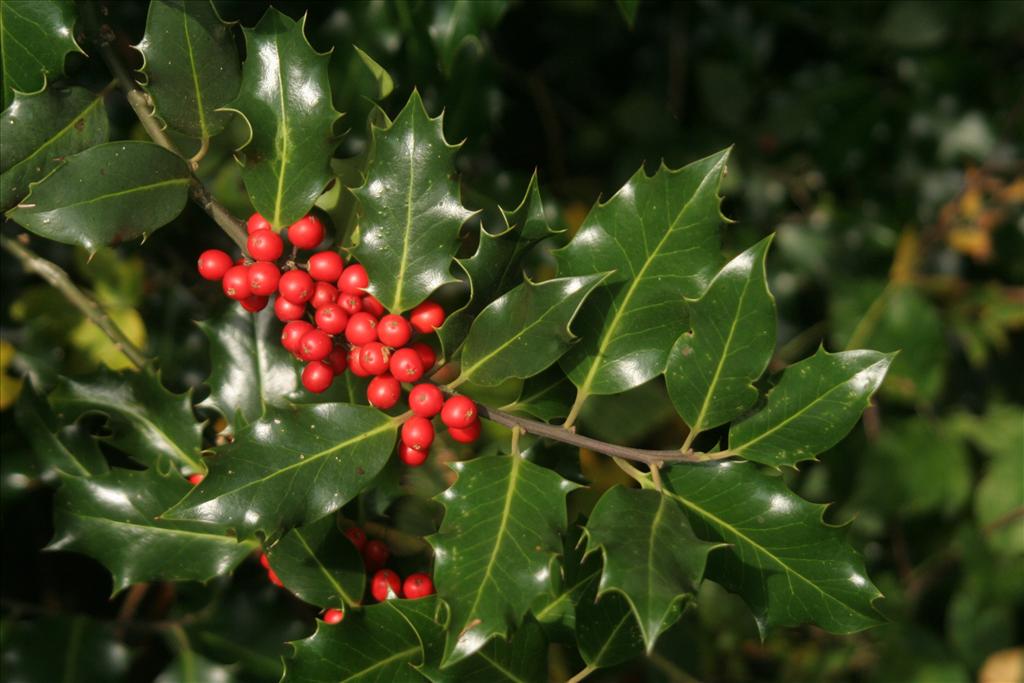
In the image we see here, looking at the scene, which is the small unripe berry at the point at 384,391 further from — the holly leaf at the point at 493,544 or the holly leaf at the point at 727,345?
the holly leaf at the point at 727,345

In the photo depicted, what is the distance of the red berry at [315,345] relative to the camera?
911 millimetres

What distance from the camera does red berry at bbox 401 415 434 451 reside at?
0.89 metres

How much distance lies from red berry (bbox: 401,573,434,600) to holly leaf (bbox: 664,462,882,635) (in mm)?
301

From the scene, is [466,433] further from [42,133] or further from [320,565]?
[42,133]

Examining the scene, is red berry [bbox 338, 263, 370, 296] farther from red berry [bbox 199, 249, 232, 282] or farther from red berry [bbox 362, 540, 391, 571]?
red berry [bbox 362, 540, 391, 571]

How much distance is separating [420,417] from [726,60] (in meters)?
1.59

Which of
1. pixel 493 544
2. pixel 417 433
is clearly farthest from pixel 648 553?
pixel 417 433

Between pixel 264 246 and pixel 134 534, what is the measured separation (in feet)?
1.34

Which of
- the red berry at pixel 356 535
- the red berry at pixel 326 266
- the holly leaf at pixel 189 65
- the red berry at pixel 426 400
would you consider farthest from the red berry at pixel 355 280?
the red berry at pixel 356 535

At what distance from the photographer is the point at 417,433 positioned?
0.89 m

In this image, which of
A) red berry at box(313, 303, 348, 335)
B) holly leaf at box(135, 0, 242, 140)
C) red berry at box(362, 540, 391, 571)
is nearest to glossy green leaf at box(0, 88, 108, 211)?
holly leaf at box(135, 0, 242, 140)

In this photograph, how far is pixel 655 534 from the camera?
2.67 feet

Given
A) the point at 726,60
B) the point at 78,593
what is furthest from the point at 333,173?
the point at 726,60

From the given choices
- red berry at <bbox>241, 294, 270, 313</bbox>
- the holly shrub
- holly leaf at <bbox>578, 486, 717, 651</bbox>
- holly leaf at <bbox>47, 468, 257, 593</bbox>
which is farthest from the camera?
holly leaf at <bbox>47, 468, 257, 593</bbox>
